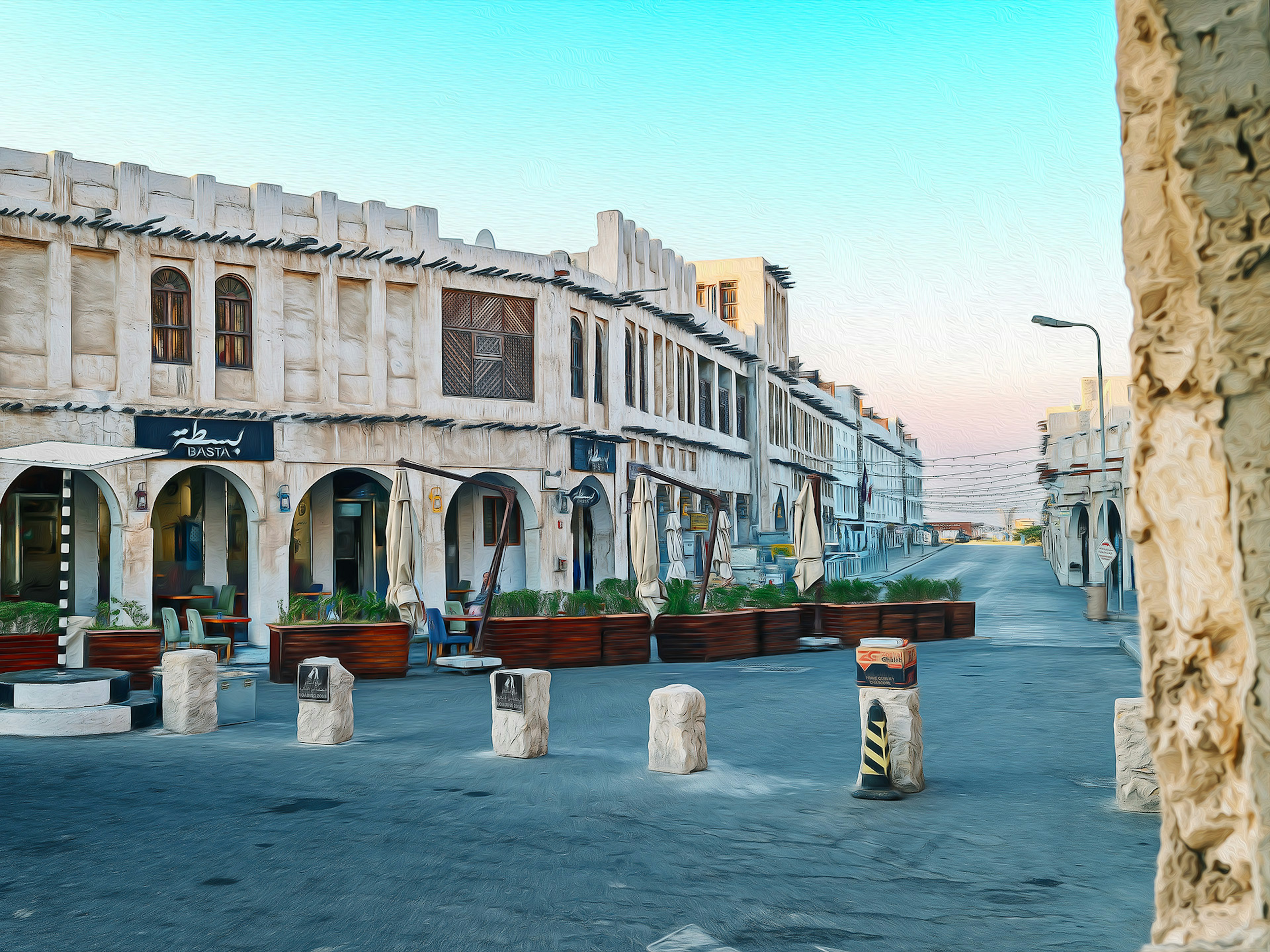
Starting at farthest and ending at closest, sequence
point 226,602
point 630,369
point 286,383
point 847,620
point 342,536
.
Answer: point 630,369, point 342,536, point 286,383, point 226,602, point 847,620

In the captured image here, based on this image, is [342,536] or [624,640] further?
[342,536]

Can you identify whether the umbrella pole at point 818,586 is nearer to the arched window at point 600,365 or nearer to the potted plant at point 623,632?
the potted plant at point 623,632

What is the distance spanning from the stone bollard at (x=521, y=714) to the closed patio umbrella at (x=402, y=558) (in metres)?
7.06

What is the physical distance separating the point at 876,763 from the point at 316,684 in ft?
20.6

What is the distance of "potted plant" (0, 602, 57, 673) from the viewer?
1565 centimetres

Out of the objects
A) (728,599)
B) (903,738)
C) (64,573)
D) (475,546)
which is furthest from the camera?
(475,546)

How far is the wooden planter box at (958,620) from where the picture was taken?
2444 cm

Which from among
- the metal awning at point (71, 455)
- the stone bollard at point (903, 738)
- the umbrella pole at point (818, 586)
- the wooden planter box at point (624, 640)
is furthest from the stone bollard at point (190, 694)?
the umbrella pole at point (818, 586)

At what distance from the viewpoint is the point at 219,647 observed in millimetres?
20703

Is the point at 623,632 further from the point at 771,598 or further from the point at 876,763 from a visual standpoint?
the point at 876,763

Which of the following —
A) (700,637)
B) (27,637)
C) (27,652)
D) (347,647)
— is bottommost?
(700,637)

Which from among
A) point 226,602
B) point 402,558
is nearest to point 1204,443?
point 402,558

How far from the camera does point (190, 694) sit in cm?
1277

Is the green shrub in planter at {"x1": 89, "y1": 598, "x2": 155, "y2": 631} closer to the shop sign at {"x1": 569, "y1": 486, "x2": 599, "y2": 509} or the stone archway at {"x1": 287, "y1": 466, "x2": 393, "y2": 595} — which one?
the stone archway at {"x1": 287, "y1": 466, "x2": 393, "y2": 595}
